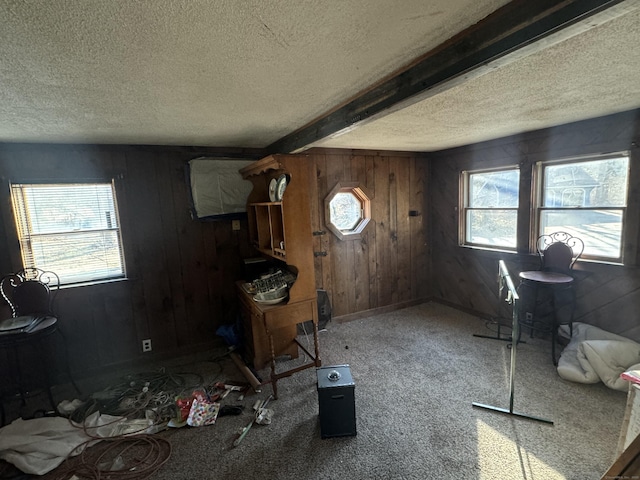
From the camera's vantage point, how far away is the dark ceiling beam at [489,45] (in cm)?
90

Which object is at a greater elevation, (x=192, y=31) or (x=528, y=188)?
(x=192, y=31)

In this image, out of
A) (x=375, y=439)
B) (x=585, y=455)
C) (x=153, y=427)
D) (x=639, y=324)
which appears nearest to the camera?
(x=585, y=455)

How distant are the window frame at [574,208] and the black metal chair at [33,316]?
4743 millimetres

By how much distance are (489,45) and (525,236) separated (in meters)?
2.86

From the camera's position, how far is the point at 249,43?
115 cm

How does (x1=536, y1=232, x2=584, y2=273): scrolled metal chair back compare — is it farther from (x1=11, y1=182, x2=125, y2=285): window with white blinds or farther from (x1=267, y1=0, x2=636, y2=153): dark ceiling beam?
(x1=11, y1=182, x2=125, y2=285): window with white blinds

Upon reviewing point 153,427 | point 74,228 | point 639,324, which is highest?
point 74,228

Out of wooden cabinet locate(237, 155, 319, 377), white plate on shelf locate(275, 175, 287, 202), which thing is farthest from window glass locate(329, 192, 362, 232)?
white plate on shelf locate(275, 175, 287, 202)

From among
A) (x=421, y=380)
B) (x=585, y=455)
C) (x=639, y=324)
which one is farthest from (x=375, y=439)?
(x=639, y=324)

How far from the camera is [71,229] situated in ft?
9.02

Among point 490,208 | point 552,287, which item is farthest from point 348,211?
point 552,287

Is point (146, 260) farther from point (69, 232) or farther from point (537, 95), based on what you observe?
point (537, 95)

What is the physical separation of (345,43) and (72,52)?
1.08m

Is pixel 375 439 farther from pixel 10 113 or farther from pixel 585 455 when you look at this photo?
pixel 10 113
